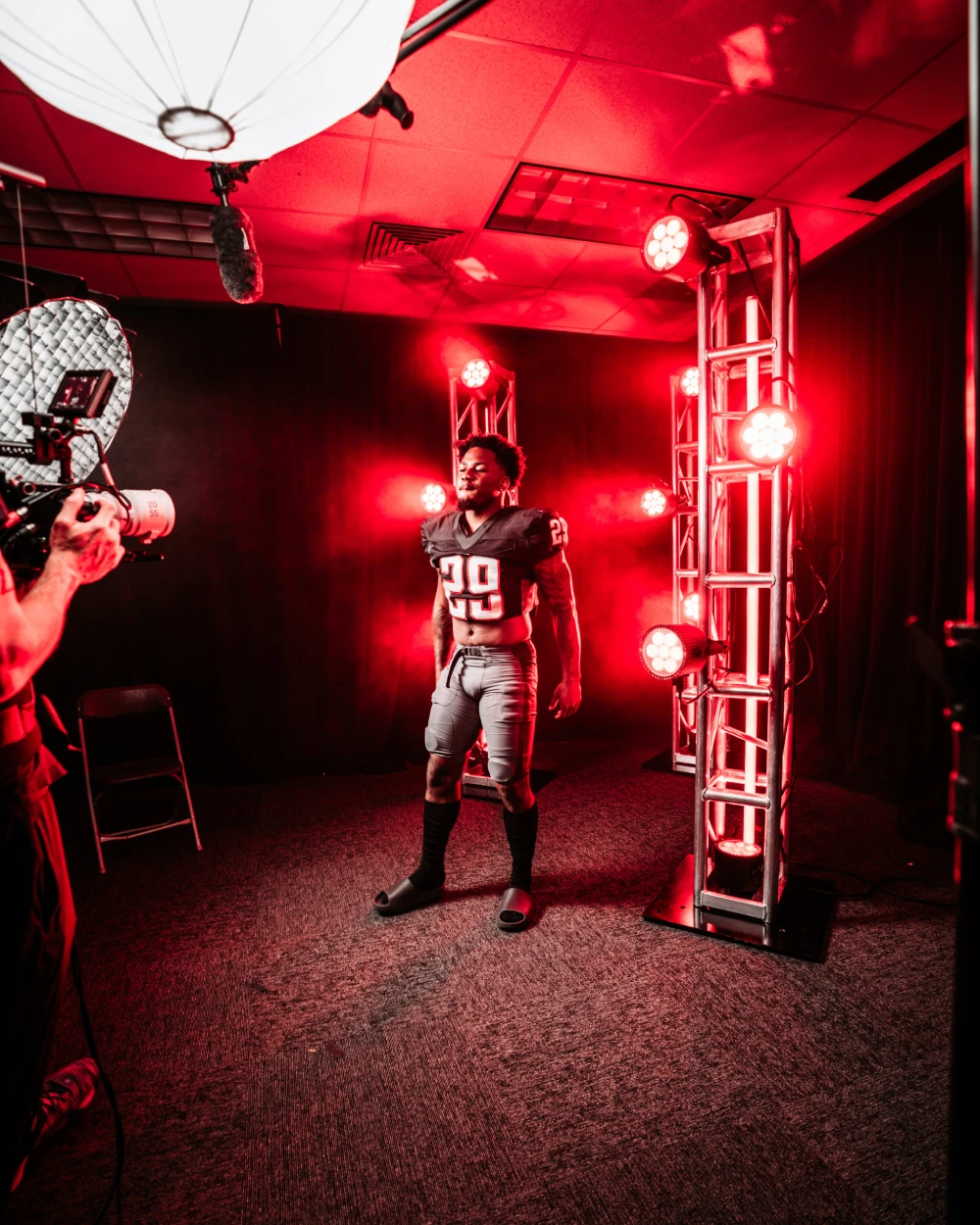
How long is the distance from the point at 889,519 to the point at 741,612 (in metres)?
1.52

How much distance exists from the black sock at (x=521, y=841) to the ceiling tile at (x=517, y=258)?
2.95 metres

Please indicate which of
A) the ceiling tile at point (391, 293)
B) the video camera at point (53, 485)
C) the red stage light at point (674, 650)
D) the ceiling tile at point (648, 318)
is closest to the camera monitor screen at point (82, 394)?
the video camera at point (53, 485)

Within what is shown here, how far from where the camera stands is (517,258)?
12.0ft

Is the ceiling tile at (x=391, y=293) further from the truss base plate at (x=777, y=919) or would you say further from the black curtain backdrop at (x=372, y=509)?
the truss base plate at (x=777, y=919)

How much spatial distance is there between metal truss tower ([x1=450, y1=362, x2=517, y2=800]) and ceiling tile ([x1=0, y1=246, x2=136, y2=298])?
1947 millimetres

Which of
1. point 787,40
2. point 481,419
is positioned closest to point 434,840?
point 481,419

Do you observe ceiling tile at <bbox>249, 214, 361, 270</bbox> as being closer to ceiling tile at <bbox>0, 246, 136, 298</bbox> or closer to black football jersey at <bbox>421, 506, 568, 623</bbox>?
ceiling tile at <bbox>0, 246, 136, 298</bbox>

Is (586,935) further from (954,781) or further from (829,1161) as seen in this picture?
(954,781)

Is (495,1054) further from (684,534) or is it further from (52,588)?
(684,534)

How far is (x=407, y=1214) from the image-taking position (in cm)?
141

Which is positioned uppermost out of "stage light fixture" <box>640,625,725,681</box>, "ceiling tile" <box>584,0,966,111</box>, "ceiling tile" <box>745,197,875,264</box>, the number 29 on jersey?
"ceiling tile" <box>745,197,875,264</box>

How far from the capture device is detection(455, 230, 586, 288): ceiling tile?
136 inches

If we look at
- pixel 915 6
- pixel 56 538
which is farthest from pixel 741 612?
pixel 56 538

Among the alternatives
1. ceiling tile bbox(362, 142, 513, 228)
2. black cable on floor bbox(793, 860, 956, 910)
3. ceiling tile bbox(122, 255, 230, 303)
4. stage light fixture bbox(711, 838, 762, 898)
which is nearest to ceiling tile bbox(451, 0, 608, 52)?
ceiling tile bbox(362, 142, 513, 228)
